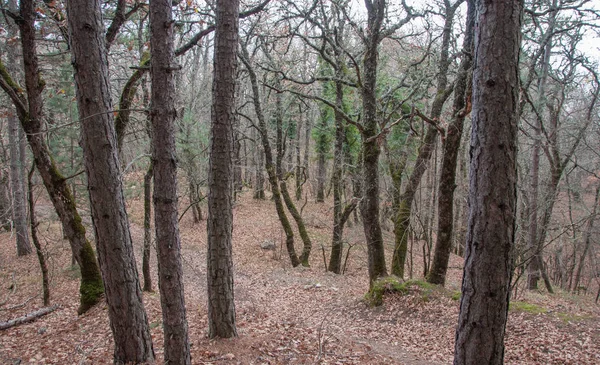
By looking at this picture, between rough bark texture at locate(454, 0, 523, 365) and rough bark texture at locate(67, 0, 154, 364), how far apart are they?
333 cm

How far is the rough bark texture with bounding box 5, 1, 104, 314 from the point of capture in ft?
19.6

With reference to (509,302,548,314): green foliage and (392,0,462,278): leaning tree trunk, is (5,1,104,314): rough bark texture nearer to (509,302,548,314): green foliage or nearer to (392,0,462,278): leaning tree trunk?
(392,0,462,278): leaning tree trunk

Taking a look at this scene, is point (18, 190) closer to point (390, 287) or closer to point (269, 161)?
point (269, 161)

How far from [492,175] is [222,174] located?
3363 mm

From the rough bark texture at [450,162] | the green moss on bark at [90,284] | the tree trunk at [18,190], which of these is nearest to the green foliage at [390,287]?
the rough bark texture at [450,162]

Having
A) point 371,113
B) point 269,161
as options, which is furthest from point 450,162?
point 269,161

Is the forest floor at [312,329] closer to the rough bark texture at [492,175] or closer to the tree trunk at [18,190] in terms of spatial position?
the tree trunk at [18,190]

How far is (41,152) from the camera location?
6.50m

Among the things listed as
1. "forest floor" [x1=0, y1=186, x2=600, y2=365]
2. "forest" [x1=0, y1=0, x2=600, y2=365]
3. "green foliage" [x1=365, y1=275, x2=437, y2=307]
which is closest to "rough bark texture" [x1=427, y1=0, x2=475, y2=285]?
"forest" [x1=0, y1=0, x2=600, y2=365]

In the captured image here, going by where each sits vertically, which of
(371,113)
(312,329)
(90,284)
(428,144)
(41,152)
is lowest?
(312,329)

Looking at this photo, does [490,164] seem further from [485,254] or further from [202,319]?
[202,319]

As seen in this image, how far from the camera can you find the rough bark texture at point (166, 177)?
12.0ft

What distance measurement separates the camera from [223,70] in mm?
4887

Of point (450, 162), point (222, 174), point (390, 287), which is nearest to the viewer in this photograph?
point (222, 174)
